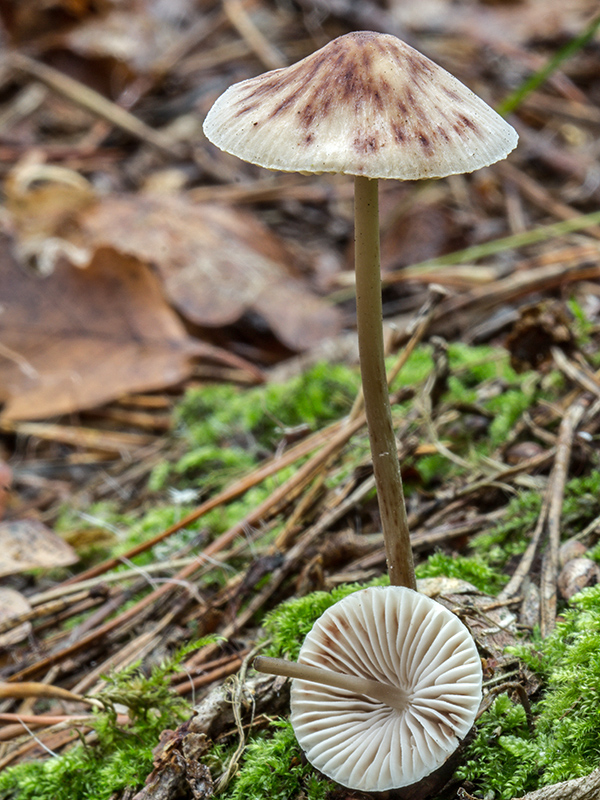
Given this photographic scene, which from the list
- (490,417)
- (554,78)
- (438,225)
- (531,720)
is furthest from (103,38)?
(531,720)

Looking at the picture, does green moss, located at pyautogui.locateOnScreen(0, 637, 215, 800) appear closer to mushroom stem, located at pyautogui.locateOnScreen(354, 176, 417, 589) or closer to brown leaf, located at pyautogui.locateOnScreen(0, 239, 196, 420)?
mushroom stem, located at pyautogui.locateOnScreen(354, 176, 417, 589)

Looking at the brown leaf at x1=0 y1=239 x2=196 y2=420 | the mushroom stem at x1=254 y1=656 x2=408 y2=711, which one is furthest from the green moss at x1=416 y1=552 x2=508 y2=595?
the brown leaf at x1=0 y1=239 x2=196 y2=420

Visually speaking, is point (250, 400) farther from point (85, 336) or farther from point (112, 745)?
point (112, 745)

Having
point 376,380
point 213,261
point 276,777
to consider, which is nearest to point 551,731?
point 276,777

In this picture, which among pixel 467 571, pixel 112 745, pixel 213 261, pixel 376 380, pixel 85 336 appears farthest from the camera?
pixel 213 261

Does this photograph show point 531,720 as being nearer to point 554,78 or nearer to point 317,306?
point 317,306

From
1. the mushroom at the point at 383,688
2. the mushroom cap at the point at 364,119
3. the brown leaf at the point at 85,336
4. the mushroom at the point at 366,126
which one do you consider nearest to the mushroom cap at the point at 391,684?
the mushroom at the point at 383,688
